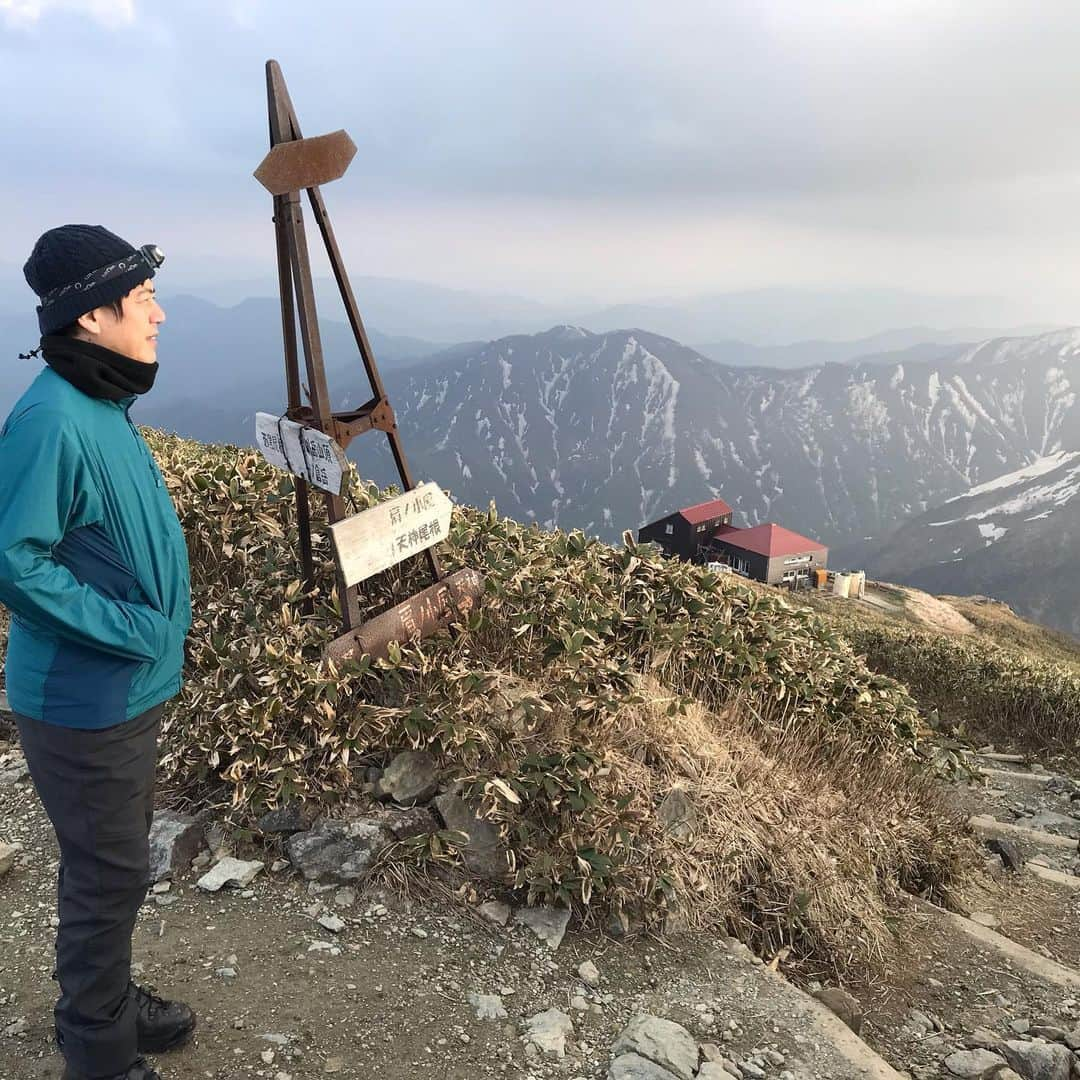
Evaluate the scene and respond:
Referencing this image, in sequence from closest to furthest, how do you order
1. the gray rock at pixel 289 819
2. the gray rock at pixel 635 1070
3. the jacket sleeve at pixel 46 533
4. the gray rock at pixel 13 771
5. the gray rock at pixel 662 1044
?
the jacket sleeve at pixel 46 533
the gray rock at pixel 635 1070
the gray rock at pixel 662 1044
the gray rock at pixel 289 819
the gray rock at pixel 13 771

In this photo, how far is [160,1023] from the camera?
11.1 feet

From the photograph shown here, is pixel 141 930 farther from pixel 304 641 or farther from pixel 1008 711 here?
pixel 1008 711

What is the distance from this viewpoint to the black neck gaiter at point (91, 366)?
2.72 m

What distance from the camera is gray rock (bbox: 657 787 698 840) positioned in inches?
197

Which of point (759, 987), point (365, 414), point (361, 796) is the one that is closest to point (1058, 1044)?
point (759, 987)

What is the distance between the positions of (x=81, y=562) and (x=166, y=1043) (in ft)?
7.15

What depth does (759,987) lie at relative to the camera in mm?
4348

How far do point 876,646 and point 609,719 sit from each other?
514 inches

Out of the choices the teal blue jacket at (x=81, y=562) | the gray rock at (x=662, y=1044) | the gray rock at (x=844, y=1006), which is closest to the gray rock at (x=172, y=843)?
the teal blue jacket at (x=81, y=562)

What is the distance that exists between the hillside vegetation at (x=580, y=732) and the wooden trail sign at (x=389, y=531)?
69cm

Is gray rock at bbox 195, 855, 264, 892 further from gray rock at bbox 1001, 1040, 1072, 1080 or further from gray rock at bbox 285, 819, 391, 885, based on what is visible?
gray rock at bbox 1001, 1040, 1072, 1080

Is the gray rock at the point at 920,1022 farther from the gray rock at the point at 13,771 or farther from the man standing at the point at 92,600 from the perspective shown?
the gray rock at the point at 13,771

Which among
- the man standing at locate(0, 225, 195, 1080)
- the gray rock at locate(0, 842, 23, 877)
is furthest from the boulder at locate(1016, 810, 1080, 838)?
the gray rock at locate(0, 842, 23, 877)

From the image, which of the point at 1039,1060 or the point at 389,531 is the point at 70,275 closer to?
the point at 389,531
